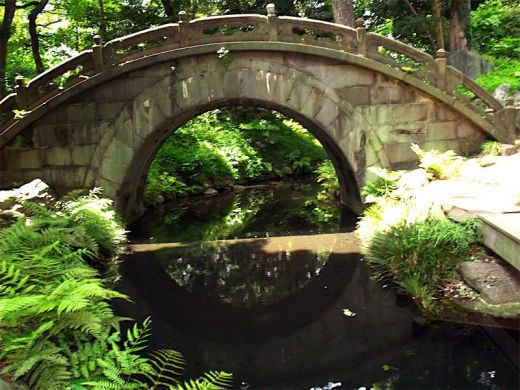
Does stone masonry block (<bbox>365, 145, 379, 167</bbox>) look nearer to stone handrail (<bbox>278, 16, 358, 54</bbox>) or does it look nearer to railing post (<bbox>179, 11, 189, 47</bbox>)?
stone handrail (<bbox>278, 16, 358, 54</bbox>)

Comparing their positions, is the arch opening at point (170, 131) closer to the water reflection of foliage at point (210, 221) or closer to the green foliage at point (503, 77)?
A: the water reflection of foliage at point (210, 221)

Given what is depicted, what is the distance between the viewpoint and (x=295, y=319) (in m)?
5.96

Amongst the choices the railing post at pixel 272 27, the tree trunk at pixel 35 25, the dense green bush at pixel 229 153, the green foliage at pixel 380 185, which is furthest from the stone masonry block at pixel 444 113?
the tree trunk at pixel 35 25

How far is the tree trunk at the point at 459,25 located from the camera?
1492 centimetres

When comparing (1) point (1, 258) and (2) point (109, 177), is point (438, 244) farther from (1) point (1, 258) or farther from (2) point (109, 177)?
(2) point (109, 177)

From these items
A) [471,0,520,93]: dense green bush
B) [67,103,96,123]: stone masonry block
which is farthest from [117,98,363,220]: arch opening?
[471,0,520,93]: dense green bush

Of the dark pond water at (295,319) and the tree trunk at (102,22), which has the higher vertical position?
the tree trunk at (102,22)

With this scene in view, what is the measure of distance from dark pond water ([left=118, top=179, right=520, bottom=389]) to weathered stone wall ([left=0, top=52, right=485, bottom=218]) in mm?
1757

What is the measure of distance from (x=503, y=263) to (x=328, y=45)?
5.56 m

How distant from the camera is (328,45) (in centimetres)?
966

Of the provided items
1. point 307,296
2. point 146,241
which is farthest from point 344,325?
point 146,241

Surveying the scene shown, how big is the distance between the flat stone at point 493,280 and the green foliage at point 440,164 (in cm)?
316

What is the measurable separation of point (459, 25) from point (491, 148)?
7080mm

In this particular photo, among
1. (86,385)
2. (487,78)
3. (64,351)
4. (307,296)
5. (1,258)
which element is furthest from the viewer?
(487,78)
